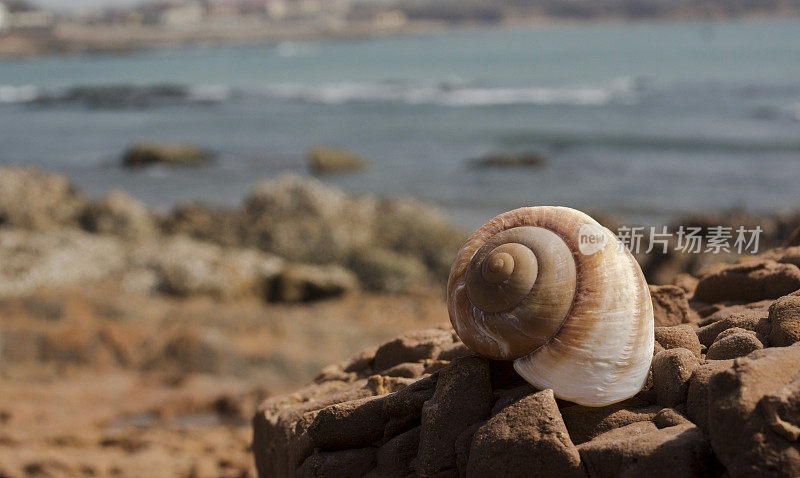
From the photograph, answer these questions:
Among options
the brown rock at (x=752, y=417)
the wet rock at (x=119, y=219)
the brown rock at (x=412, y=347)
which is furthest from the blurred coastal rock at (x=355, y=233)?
the brown rock at (x=752, y=417)

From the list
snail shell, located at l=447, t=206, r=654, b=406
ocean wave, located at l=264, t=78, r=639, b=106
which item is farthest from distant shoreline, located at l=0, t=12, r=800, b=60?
snail shell, located at l=447, t=206, r=654, b=406

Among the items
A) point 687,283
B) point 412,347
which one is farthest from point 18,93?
point 687,283

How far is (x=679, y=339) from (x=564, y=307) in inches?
25.2

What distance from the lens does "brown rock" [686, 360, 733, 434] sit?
2195mm

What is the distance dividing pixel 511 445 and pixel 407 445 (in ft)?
1.45

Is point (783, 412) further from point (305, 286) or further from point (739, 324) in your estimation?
point (305, 286)

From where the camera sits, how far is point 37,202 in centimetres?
1370

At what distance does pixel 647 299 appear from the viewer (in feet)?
7.95

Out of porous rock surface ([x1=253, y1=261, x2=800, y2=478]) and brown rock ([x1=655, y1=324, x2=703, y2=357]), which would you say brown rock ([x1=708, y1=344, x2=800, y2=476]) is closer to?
porous rock surface ([x1=253, y1=261, x2=800, y2=478])

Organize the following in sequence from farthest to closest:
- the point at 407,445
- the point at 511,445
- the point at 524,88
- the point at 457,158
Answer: the point at 524,88 → the point at 457,158 → the point at 407,445 → the point at 511,445

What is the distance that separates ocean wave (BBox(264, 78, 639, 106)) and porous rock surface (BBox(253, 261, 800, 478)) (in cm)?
2977

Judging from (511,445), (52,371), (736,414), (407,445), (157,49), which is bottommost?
(157,49)

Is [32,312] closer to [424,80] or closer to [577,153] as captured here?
[577,153]

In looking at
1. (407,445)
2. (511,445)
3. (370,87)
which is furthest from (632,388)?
(370,87)
